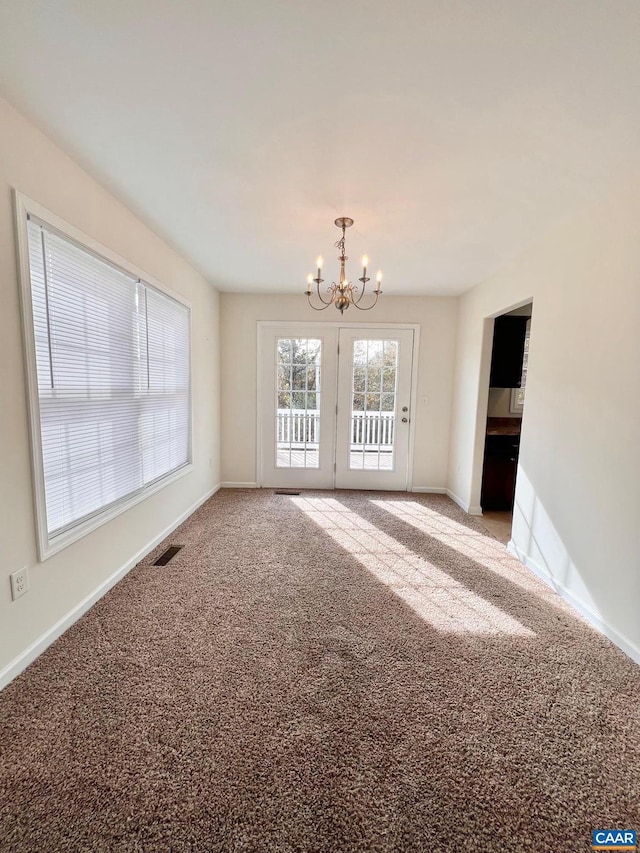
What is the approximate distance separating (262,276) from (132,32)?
2.51 meters

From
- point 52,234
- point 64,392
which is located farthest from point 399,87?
point 64,392

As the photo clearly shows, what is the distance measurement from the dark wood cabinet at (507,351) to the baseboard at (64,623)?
376 cm

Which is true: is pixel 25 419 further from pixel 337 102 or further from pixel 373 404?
pixel 373 404

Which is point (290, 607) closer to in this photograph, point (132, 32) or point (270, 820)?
point (270, 820)

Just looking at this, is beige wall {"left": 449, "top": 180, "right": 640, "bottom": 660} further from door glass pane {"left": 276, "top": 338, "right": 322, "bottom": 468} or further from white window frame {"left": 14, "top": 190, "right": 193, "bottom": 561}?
white window frame {"left": 14, "top": 190, "right": 193, "bottom": 561}

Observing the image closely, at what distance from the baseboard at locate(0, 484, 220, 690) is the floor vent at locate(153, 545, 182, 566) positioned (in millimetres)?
124

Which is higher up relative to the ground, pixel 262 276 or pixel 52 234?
pixel 262 276

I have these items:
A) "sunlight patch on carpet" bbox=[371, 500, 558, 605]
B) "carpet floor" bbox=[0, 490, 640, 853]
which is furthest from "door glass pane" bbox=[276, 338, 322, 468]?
"carpet floor" bbox=[0, 490, 640, 853]

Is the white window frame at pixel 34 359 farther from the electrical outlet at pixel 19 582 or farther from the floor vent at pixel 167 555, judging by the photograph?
the floor vent at pixel 167 555

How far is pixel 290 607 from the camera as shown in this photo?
7.07 ft

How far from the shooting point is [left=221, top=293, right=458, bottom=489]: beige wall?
4.37 meters

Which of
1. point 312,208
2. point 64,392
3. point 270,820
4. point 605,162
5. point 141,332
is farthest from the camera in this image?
point 141,332

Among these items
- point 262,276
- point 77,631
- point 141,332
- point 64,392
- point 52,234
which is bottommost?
point 77,631

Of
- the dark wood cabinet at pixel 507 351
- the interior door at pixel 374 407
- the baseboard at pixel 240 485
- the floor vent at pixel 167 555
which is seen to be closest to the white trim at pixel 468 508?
the interior door at pixel 374 407
